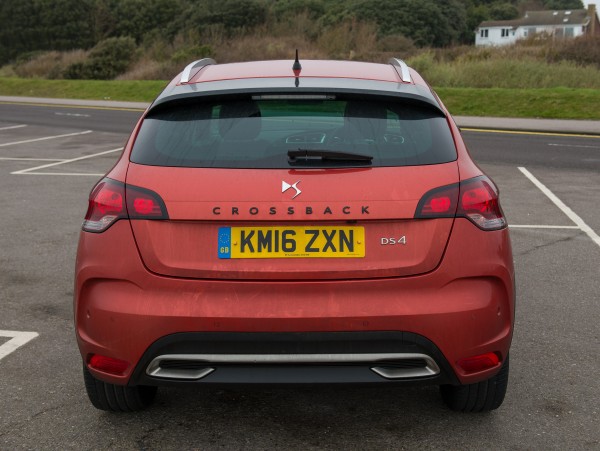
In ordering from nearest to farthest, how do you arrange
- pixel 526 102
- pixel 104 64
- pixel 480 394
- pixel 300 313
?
1. pixel 300 313
2. pixel 480 394
3. pixel 526 102
4. pixel 104 64

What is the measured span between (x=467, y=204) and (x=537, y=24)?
125m

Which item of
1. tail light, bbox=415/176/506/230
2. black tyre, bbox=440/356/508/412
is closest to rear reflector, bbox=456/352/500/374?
black tyre, bbox=440/356/508/412

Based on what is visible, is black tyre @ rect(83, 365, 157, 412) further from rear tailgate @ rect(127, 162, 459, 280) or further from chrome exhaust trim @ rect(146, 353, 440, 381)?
rear tailgate @ rect(127, 162, 459, 280)

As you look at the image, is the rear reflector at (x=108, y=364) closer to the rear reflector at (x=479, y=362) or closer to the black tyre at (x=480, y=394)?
the rear reflector at (x=479, y=362)

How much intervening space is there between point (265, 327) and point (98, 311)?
72cm

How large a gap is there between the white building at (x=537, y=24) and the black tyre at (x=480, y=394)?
11109 cm

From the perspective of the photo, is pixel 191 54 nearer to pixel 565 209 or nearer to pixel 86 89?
pixel 86 89

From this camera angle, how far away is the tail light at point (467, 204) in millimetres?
3346

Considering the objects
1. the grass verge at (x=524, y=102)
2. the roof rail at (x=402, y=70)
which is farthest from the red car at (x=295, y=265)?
the grass verge at (x=524, y=102)

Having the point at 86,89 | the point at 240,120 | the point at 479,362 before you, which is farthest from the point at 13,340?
the point at 86,89

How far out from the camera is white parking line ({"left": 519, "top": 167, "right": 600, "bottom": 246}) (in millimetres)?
8191

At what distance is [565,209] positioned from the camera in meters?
9.62

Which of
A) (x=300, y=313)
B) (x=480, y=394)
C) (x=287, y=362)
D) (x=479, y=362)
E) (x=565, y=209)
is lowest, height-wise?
(x=565, y=209)

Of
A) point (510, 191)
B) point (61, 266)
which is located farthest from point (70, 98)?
point (61, 266)
